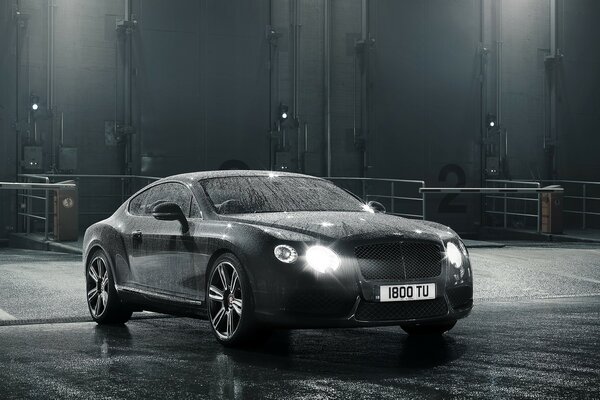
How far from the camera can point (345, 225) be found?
8.30 meters

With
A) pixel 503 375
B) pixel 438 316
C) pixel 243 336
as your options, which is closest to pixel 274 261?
pixel 243 336

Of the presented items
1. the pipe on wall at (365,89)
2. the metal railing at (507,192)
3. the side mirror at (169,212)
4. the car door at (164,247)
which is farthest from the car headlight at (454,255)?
the pipe on wall at (365,89)

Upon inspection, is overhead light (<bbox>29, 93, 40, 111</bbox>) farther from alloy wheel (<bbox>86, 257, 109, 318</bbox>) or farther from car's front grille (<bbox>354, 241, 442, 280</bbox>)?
car's front grille (<bbox>354, 241, 442, 280</bbox>)

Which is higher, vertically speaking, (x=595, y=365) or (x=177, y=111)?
(x=177, y=111)

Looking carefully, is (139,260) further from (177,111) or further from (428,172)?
(428,172)

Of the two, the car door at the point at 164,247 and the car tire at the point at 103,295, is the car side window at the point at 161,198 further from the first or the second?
the car tire at the point at 103,295

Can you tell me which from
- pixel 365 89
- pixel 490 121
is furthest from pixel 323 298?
pixel 490 121

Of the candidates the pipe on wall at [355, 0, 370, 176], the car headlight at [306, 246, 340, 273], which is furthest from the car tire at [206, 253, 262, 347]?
the pipe on wall at [355, 0, 370, 176]

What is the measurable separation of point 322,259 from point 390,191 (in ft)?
Answer: 46.7

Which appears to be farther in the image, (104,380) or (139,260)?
(139,260)

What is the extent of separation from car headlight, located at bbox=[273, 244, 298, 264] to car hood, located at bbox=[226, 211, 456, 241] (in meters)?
0.17

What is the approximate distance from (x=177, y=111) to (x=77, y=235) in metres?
2.89

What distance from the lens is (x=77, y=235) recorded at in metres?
18.2

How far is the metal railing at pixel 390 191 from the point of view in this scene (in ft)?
69.9
